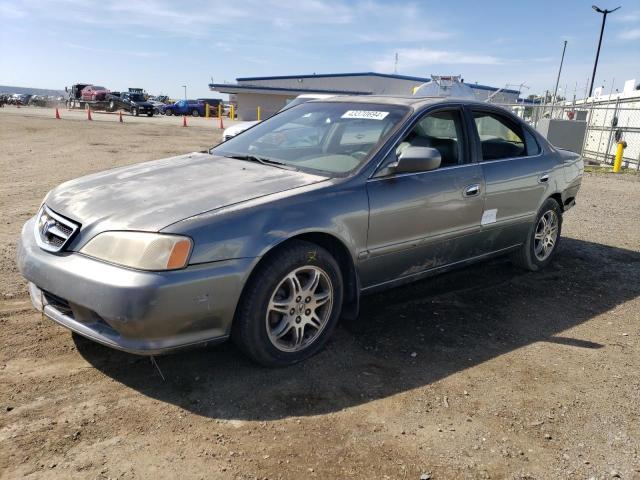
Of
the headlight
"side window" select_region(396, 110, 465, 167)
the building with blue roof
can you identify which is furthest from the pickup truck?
the headlight

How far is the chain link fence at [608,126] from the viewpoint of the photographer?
16.0 m

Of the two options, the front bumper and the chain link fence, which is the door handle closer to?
the front bumper

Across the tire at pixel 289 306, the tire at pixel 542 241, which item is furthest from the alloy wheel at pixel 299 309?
the tire at pixel 542 241

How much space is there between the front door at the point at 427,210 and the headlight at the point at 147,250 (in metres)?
1.30

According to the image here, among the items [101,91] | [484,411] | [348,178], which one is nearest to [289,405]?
[484,411]

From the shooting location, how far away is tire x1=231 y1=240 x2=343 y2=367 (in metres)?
3.04

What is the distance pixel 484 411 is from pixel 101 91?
49.7 meters

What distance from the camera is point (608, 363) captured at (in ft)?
11.8

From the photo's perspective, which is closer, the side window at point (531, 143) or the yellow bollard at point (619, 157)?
the side window at point (531, 143)

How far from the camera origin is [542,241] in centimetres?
537

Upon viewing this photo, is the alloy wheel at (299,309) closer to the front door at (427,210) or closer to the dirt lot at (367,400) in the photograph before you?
the dirt lot at (367,400)

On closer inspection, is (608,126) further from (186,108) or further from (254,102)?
(186,108)

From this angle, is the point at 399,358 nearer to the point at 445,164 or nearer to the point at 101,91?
the point at 445,164

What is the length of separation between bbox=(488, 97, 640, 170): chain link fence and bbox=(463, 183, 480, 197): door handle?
43.4 feet
